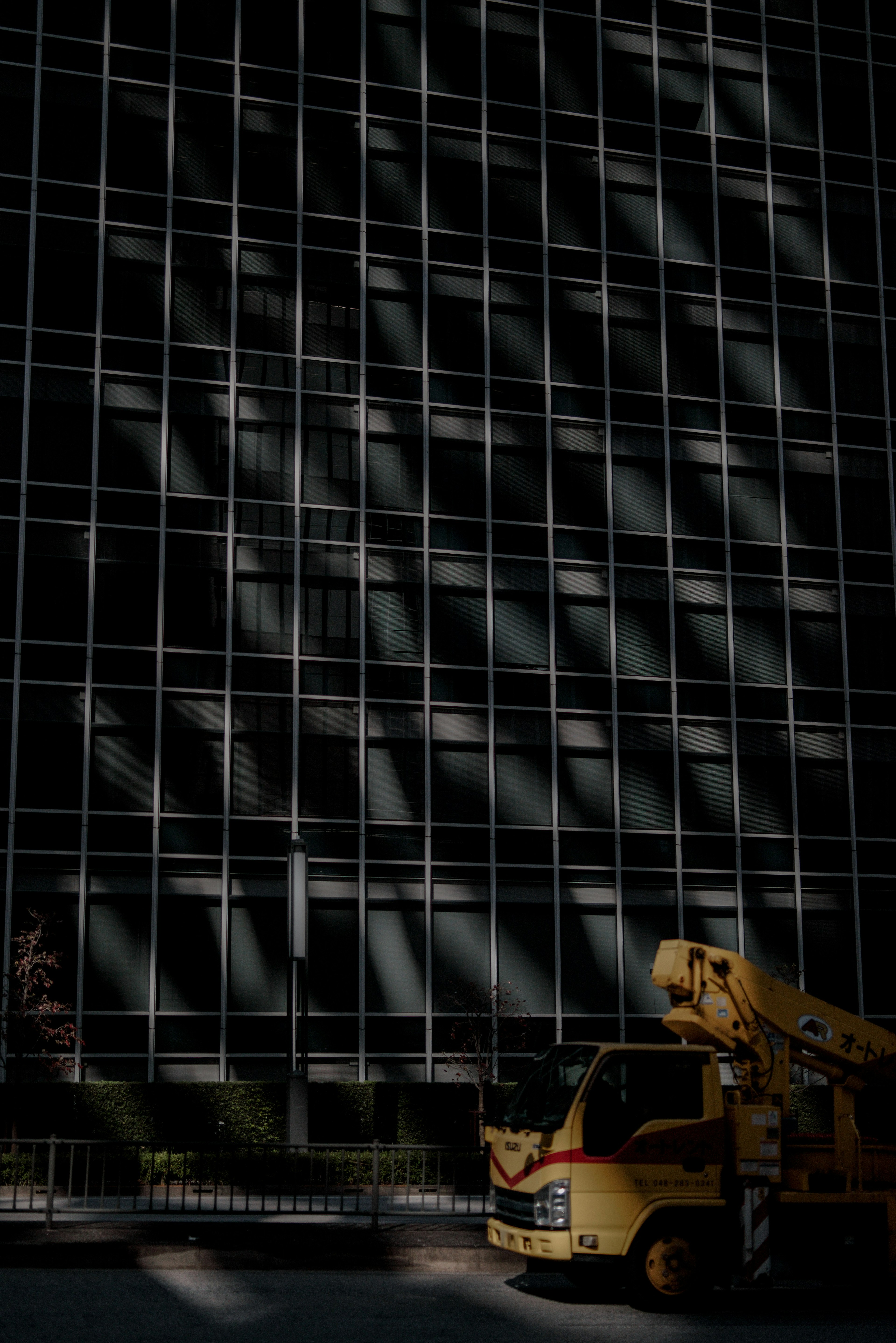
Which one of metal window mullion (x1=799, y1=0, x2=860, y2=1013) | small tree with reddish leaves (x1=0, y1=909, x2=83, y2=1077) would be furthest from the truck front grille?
metal window mullion (x1=799, y1=0, x2=860, y2=1013)

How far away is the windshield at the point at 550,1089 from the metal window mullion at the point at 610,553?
19.0 m

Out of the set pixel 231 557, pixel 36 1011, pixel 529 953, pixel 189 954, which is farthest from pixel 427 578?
pixel 36 1011

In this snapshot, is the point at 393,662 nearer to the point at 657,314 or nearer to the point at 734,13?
the point at 657,314

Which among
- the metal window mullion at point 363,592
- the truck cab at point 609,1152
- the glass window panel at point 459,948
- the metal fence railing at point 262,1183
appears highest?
the metal window mullion at point 363,592

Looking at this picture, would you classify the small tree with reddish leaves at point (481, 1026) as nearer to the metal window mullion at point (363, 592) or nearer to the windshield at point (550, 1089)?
the metal window mullion at point (363, 592)

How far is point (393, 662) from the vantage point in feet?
109

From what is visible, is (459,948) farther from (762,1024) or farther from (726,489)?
(762,1024)

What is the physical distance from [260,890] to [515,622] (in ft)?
28.6

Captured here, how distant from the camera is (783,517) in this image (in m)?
36.2

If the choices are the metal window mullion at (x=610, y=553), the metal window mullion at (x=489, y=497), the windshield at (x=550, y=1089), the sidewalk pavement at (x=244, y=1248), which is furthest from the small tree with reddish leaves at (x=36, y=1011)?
the windshield at (x=550, y=1089)

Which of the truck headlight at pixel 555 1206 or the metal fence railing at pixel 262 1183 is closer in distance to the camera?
the truck headlight at pixel 555 1206

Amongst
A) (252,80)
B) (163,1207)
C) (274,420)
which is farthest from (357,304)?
(163,1207)

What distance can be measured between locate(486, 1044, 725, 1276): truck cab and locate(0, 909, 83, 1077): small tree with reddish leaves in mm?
15041

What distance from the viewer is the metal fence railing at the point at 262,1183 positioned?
Answer: 16891 millimetres
